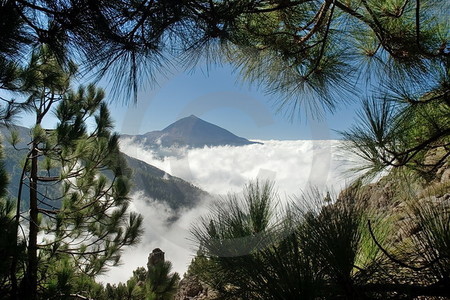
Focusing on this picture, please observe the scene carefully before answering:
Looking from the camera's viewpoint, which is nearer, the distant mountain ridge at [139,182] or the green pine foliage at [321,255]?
the green pine foliage at [321,255]

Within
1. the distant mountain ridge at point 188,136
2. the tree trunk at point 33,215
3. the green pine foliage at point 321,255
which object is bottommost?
the tree trunk at point 33,215

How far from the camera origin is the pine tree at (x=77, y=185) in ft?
9.87

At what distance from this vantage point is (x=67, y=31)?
1.46 metres

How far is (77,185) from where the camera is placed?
346 cm

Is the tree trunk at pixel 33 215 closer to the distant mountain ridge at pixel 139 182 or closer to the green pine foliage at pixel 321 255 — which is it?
the distant mountain ridge at pixel 139 182

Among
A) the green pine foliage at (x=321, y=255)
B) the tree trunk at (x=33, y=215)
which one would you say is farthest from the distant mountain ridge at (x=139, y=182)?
the green pine foliage at (x=321, y=255)

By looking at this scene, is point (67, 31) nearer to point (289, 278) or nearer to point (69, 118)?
point (289, 278)

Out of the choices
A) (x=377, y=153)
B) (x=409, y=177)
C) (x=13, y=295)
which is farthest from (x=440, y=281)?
(x=13, y=295)

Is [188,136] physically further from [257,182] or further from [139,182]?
[257,182]

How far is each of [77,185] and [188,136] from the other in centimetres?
175

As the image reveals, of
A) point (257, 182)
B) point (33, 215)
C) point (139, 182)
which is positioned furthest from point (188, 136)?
point (257, 182)

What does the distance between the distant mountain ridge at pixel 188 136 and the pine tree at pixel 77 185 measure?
1.71 ft

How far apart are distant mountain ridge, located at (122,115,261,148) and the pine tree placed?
521 millimetres

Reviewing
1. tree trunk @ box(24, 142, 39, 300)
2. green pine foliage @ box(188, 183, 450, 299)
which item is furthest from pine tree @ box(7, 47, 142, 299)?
green pine foliage @ box(188, 183, 450, 299)
